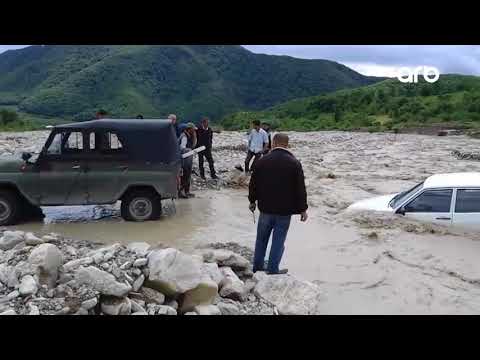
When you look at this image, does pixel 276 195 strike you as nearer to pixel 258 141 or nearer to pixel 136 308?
pixel 136 308

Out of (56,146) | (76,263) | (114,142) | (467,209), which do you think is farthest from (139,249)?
(467,209)

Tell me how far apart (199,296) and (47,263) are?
1.62 meters

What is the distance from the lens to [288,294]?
5859 mm

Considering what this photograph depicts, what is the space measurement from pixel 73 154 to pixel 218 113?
2683 inches

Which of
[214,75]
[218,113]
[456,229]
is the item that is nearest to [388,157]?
[456,229]

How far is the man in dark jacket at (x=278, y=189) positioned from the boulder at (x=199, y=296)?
104 centimetres

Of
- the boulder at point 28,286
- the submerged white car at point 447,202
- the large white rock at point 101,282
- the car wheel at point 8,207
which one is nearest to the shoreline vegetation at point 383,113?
the submerged white car at point 447,202

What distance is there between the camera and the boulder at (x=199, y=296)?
5570 mm

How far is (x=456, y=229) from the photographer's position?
27.5 ft

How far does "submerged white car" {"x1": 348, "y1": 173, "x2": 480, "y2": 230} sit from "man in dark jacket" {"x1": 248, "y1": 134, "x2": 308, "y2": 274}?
328 cm

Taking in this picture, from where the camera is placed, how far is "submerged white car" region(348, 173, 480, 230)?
8.26 meters

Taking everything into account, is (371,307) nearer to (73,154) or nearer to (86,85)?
(73,154)

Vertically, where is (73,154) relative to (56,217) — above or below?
above

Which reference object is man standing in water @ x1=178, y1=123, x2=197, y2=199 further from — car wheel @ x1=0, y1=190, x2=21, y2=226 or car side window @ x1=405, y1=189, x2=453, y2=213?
car side window @ x1=405, y1=189, x2=453, y2=213
